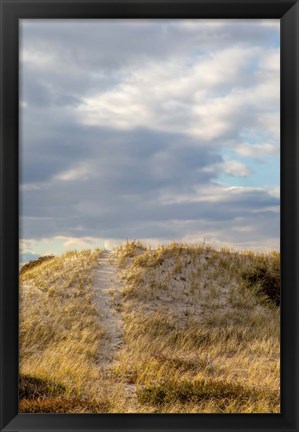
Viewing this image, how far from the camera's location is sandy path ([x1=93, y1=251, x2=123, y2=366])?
10.2 metres

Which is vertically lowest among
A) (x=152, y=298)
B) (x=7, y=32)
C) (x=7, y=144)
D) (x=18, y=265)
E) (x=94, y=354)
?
(x=94, y=354)

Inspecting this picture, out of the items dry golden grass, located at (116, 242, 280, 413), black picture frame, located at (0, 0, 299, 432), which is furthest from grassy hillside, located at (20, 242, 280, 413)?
black picture frame, located at (0, 0, 299, 432)

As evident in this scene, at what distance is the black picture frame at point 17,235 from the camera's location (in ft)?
10.1

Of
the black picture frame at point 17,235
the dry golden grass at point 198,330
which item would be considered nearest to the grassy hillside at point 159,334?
the dry golden grass at point 198,330

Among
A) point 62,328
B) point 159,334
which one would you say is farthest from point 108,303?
point 159,334

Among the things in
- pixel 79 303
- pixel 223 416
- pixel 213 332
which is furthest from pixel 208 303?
pixel 223 416

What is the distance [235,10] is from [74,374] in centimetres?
599

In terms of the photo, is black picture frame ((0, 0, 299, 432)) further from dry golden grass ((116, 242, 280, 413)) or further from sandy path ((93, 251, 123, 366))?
sandy path ((93, 251, 123, 366))

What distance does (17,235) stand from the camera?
3.12 metres

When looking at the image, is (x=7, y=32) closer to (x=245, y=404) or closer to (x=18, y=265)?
(x=18, y=265)

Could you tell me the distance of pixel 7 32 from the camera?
3.20 m

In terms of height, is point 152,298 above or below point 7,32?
below

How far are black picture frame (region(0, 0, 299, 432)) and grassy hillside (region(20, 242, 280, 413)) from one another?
2366 millimetres

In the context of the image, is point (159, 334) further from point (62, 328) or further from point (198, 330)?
point (62, 328)
